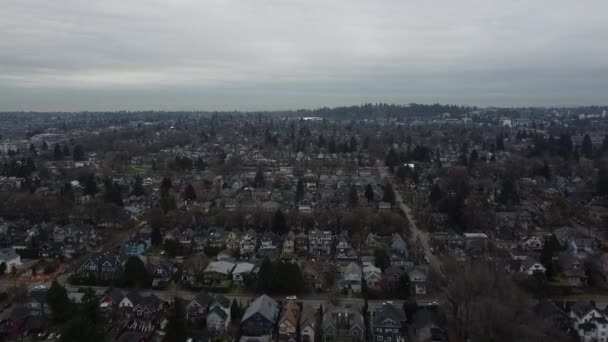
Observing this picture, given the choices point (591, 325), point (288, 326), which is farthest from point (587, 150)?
point (288, 326)

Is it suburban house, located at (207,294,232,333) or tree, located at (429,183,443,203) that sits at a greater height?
tree, located at (429,183,443,203)

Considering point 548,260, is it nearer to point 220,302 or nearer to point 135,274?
point 220,302

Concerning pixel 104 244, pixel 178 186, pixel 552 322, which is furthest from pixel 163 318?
pixel 178 186

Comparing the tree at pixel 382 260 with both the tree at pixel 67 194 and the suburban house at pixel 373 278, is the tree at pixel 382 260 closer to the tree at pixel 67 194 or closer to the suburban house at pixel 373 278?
the suburban house at pixel 373 278

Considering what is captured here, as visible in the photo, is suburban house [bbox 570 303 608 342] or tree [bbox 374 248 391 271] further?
tree [bbox 374 248 391 271]

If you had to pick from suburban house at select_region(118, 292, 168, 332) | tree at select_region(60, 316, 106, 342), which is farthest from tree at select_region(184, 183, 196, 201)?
tree at select_region(60, 316, 106, 342)

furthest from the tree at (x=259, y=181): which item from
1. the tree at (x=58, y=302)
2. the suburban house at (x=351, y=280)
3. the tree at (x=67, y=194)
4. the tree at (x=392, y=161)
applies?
the tree at (x=58, y=302)

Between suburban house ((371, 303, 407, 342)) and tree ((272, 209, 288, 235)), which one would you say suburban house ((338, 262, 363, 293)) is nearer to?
suburban house ((371, 303, 407, 342))
